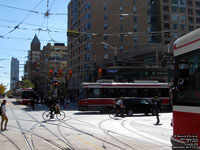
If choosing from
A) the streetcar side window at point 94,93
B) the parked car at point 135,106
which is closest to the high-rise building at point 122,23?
the streetcar side window at point 94,93

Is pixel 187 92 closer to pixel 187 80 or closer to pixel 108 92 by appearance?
pixel 187 80

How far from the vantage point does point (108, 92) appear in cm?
2564

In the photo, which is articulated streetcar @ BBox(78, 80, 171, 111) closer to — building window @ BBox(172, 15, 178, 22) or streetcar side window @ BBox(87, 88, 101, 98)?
streetcar side window @ BBox(87, 88, 101, 98)

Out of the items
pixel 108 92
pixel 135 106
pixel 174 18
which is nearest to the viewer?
pixel 135 106

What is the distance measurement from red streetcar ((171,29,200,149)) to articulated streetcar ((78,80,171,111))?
18.7 metres

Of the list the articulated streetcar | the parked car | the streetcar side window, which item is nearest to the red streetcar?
the parked car

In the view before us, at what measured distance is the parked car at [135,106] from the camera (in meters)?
22.2

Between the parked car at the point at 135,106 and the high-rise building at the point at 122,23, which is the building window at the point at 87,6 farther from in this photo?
the parked car at the point at 135,106

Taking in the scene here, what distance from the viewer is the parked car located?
22219 millimetres

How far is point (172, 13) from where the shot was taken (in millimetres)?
69750

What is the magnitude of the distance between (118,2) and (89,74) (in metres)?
21.3

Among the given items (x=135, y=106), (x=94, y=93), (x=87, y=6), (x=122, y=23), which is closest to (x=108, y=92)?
(x=94, y=93)

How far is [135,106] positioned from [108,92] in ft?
13.5

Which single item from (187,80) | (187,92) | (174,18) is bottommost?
(187,92)
